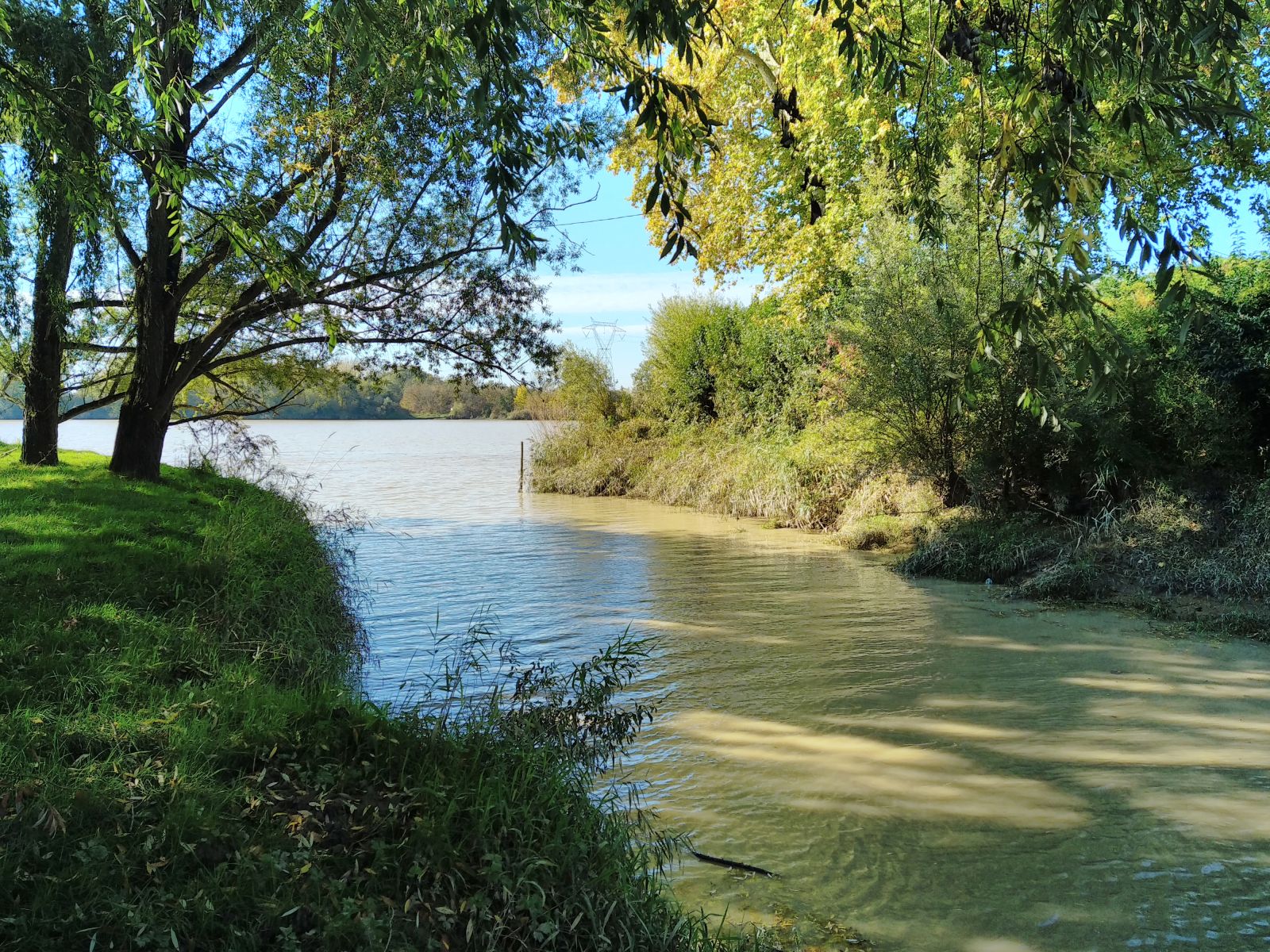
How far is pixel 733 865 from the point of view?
4.15m

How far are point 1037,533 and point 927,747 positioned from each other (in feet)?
22.9

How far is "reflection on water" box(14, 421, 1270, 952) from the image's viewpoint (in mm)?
3896

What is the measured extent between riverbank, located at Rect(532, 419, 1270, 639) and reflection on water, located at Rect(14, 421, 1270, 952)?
0.72 meters

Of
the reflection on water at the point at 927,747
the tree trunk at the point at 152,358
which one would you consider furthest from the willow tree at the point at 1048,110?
the tree trunk at the point at 152,358

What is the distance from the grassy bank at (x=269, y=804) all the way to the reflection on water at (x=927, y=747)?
2.69 ft

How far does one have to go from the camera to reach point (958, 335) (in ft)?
41.7

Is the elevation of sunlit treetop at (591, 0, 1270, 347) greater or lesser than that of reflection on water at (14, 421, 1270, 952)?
greater

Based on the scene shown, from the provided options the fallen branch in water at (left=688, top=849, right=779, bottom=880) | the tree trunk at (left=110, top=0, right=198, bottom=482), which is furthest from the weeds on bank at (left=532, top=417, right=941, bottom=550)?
the tree trunk at (left=110, top=0, right=198, bottom=482)

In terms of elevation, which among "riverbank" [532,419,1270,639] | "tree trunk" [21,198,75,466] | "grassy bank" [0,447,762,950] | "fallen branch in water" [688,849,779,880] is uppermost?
"tree trunk" [21,198,75,466]

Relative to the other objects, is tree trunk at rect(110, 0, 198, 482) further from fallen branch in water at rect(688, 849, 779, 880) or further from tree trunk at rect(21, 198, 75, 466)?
fallen branch in water at rect(688, 849, 779, 880)

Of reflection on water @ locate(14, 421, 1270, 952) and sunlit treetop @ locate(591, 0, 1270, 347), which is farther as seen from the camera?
reflection on water @ locate(14, 421, 1270, 952)

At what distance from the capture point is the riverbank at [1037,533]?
31.1 feet

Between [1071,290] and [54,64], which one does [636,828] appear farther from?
[54,64]

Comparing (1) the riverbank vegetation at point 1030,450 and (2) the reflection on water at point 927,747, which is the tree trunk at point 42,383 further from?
(1) the riverbank vegetation at point 1030,450
